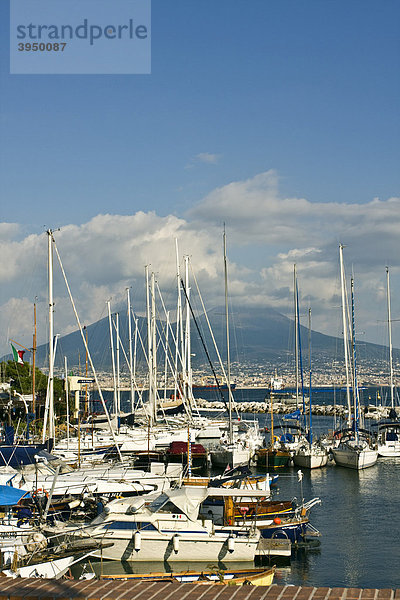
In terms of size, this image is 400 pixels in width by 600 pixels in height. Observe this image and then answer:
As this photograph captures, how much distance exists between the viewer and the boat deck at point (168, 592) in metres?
7.91

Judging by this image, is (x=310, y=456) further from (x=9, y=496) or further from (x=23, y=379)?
(x=23, y=379)

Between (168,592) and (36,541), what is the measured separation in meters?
16.1

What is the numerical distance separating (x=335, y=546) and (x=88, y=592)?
24.2 metres

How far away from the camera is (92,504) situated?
30.4m

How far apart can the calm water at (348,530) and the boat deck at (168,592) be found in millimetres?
17309

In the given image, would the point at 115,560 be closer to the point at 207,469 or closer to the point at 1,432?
→ the point at 207,469

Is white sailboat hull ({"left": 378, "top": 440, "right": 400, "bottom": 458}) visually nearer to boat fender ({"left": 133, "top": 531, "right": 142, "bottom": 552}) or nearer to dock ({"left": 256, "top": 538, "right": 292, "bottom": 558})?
dock ({"left": 256, "top": 538, "right": 292, "bottom": 558})

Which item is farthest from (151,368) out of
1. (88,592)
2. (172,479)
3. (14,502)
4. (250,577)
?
(88,592)

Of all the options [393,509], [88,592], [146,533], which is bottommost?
[393,509]

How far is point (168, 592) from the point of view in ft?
26.9

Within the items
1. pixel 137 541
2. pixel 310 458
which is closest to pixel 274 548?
pixel 137 541

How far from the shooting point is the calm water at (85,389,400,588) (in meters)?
25.5

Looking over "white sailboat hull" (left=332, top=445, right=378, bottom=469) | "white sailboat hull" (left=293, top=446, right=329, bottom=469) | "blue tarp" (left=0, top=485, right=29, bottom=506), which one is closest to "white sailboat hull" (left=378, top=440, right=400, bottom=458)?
"white sailboat hull" (left=332, top=445, right=378, bottom=469)

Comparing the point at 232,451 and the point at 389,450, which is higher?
the point at 232,451
